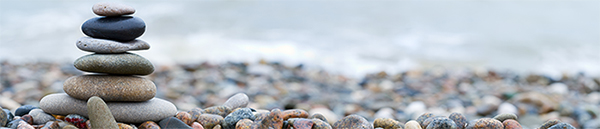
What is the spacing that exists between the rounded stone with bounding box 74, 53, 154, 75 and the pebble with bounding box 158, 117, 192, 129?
0.34 m

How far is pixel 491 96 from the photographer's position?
21.0ft

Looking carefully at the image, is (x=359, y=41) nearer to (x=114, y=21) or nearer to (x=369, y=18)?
(x=369, y=18)

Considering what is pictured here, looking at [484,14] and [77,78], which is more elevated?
[484,14]

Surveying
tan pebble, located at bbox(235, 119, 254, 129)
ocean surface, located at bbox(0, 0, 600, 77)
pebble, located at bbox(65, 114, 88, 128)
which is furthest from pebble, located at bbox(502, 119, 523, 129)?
ocean surface, located at bbox(0, 0, 600, 77)

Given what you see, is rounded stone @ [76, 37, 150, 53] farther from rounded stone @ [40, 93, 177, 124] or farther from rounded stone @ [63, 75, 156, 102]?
rounded stone @ [40, 93, 177, 124]

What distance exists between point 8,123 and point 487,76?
327 inches

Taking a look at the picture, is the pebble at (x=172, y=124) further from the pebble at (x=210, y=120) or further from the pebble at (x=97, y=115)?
the pebble at (x=97, y=115)

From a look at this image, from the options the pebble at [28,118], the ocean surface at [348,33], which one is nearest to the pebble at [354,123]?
the pebble at [28,118]

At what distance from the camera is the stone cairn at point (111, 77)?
2574 millimetres

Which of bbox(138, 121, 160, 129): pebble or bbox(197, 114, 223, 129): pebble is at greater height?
bbox(197, 114, 223, 129): pebble

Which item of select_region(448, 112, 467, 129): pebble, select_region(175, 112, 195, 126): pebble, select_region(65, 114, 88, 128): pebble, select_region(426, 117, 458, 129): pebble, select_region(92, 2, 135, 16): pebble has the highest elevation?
select_region(92, 2, 135, 16): pebble

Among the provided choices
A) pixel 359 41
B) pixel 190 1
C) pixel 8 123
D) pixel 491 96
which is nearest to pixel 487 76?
pixel 491 96

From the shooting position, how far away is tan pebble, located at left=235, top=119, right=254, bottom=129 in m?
2.52

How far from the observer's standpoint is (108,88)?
2.57 metres
